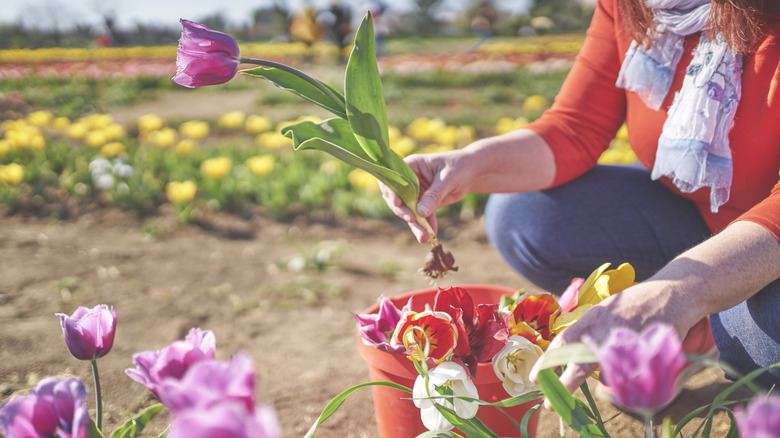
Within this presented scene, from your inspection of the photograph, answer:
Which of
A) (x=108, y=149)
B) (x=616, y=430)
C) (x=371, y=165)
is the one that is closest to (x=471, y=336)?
(x=371, y=165)

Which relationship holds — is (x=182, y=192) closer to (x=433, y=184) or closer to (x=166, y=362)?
(x=433, y=184)

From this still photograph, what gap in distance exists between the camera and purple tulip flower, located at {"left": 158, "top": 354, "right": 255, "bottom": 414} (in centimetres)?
47

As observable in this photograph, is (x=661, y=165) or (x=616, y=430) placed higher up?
(x=661, y=165)

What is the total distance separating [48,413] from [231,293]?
1.73 metres

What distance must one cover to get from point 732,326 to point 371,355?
0.74 metres

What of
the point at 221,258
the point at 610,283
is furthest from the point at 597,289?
the point at 221,258

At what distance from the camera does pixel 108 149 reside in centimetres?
380

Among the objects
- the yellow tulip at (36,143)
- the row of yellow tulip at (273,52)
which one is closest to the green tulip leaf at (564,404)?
the yellow tulip at (36,143)

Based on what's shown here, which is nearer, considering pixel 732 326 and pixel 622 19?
pixel 732 326

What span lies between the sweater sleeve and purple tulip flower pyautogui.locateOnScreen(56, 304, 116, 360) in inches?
42.4

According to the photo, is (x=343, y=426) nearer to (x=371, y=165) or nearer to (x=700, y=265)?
(x=371, y=165)

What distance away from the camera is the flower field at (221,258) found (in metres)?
1.66

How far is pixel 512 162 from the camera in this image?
1462 millimetres

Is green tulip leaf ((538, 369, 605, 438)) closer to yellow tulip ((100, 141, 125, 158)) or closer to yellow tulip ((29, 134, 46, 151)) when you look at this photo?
yellow tulip ((100, 141, 125, 158))
